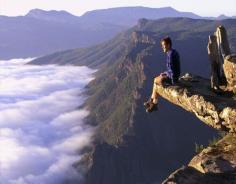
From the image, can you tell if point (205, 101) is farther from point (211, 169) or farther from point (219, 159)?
point (211, 169)

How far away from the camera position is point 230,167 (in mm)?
26453

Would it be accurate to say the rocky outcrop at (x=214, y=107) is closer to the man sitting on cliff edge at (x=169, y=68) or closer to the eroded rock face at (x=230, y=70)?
the eroded rock face at (x=230, y=70)

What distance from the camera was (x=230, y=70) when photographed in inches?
1361

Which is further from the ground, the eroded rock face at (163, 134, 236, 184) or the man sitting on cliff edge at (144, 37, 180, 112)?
the man sitting on cliff edge at (144, 37, 180, 112)

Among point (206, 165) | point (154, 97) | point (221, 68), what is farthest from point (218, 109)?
point (154, 97)

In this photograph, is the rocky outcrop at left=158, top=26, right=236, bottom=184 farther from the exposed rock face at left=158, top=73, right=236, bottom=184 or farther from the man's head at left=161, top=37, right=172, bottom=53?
the man's head at left=161, top=37, right=172, bottom=53

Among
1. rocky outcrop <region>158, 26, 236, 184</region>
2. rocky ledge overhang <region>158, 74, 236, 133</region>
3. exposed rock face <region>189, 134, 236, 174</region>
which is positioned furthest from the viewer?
rocky ledge overhang <region>158, 74, 236, 133</region>

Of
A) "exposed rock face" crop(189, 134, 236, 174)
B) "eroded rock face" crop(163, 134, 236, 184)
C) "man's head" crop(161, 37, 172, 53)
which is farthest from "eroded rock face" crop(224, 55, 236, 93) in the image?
"eroded rock face" crop(163, 134, 236, 184)

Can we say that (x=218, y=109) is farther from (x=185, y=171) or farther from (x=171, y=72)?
(x=171, y=72)

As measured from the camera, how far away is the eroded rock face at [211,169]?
84.1 ft

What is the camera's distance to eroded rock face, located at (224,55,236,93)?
34.3 meters

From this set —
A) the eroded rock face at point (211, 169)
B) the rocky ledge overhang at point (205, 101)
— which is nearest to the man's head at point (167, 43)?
the rocky ledge overhang at point (205, 101)

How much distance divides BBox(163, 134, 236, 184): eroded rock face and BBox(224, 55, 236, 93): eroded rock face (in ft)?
20.6

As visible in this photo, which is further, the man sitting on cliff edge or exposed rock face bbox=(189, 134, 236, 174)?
the man sitting on cliff edge
